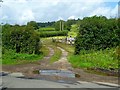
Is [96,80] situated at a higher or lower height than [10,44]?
lower

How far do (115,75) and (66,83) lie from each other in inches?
163

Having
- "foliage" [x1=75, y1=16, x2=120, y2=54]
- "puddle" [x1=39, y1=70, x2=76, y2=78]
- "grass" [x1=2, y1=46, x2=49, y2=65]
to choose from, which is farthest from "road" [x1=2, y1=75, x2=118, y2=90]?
"foliage" [x1=75, y1=16, x2=120, y2=54]

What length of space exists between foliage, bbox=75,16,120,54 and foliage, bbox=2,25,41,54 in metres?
4.02

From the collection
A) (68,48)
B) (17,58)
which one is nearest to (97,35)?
(17,58)

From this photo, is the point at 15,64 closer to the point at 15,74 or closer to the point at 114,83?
the point at 15,74

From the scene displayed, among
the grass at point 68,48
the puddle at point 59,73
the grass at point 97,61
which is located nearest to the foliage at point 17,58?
the grass at point 97,61

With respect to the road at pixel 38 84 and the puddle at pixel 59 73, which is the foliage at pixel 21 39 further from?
the road at pixel 38 84

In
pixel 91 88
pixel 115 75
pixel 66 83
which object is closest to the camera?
pixel 91 88

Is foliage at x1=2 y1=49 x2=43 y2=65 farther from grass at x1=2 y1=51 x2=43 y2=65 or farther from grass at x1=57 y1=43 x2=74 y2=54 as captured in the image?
grass at x1=57 y1=43 x2=74 y2=54

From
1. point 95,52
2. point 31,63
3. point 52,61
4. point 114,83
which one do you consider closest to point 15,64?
point 31,63

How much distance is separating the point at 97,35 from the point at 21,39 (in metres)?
7.28

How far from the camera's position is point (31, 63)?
75.7 feet

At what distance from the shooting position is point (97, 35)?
26.8m

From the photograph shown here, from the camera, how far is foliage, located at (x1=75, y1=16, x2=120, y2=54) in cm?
2659
